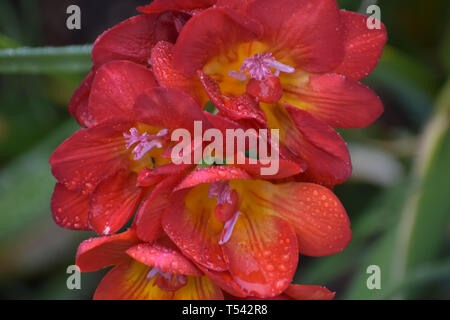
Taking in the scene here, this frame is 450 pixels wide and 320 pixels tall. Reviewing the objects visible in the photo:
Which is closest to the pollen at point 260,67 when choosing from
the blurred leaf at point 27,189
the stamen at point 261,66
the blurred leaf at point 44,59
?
the stamen at point 261,66

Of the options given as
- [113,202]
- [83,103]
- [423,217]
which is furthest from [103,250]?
[423,217]

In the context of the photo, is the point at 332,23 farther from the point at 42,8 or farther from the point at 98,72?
the point at 42,8

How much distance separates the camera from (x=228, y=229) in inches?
18.3

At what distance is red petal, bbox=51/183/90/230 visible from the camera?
0.50m

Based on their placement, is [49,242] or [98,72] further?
[49,242]

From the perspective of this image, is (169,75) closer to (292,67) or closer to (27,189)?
(292,67)

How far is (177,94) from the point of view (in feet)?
1.36

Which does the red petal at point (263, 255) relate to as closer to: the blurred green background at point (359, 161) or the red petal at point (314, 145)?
the red petal at point (314, 145)

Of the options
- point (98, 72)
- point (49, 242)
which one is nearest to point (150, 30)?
point (98, 72)

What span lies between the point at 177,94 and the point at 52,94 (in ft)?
2.83

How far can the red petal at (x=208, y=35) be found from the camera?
431 mm

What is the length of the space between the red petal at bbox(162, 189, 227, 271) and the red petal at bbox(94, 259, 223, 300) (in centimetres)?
4

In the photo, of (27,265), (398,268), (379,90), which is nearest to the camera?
(398,268)

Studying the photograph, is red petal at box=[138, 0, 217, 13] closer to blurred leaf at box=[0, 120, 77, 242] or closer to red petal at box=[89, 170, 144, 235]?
red petal at box=[89, 170, 144, 235]
